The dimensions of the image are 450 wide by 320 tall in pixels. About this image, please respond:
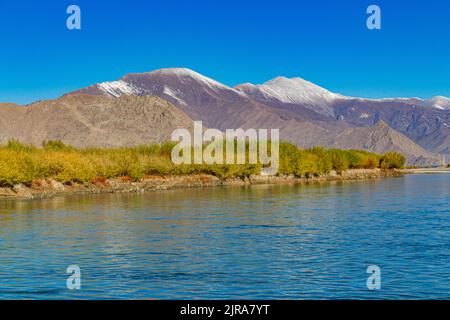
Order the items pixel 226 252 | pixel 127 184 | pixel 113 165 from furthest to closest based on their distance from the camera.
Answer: pixel 113 165 → pixel 127 184 → pixel 226 252

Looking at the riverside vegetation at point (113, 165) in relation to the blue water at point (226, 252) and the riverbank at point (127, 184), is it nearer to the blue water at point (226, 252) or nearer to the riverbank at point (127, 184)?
the riverbank at point (127, 184)

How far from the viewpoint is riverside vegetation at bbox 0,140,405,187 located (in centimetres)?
9794

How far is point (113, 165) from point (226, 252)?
8369cm

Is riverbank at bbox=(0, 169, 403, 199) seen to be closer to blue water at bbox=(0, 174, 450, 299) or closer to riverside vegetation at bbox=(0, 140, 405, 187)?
riverside vegetation at bbox=(0, 140, 405, 187)

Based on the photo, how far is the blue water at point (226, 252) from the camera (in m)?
27.3

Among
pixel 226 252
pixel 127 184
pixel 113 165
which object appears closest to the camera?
pixel 226 252

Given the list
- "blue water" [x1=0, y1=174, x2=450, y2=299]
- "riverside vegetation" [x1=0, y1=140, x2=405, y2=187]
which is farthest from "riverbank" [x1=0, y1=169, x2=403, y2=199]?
"blue water" [x1=0, y1=174, x2=450, y2=299]

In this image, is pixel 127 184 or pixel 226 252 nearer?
pixel 226 252

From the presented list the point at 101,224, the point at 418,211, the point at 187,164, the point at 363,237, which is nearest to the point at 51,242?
the point at 101,224

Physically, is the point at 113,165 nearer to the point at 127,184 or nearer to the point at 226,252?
the point at 127,184

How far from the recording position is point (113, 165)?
119 meters

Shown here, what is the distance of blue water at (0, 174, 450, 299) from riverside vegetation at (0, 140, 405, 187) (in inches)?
1279

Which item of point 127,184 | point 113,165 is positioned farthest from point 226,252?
point 113,165
